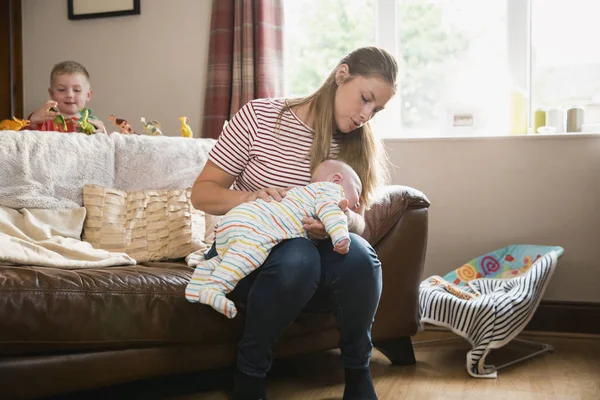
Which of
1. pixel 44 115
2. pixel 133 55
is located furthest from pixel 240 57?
pixel 44 115

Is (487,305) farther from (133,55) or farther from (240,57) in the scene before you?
(133,55)

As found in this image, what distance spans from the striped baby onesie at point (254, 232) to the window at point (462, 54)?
1.52m

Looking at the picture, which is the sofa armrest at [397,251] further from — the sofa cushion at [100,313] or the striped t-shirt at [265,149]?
the sofa cushion at [100,313]

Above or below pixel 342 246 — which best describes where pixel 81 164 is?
above

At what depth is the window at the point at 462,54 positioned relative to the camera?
3.05 meters

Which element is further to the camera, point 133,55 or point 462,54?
point 133,55

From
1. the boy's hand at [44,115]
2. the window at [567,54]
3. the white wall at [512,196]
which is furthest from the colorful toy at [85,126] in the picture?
the window at [567,54]

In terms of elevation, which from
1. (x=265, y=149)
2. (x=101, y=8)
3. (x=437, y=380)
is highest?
(x=101, y=8)

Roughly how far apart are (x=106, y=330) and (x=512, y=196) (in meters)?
1.84

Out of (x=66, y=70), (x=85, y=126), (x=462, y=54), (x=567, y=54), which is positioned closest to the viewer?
(x=85, y=126)

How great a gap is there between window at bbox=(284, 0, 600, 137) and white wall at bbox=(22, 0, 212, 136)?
486 mm

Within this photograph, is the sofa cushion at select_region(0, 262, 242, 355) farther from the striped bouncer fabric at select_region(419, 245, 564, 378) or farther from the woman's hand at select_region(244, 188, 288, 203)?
the striped bouncer fabric at select_region(419, 245, 564, 378)

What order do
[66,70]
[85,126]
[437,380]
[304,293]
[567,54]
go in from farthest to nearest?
1. [567,54]
2. [66,70]
3. [85,126]
4. [437,380]
5. [304,293]

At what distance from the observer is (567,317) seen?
2.85 metres
